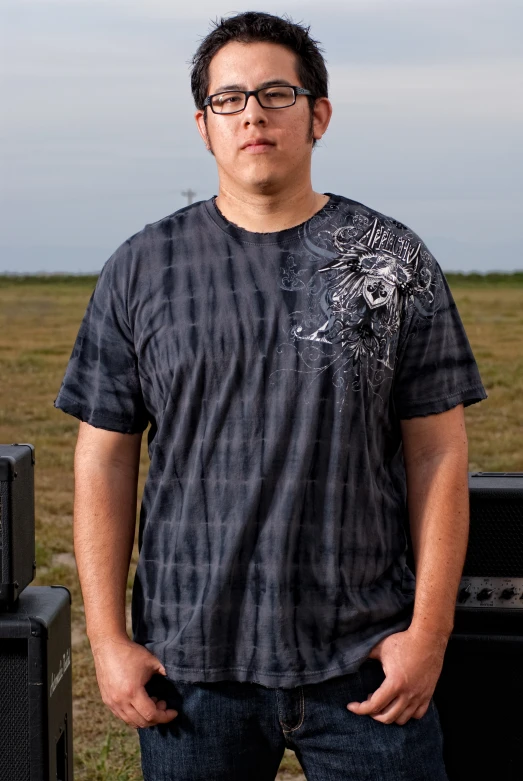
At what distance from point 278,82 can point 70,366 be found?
528 mm

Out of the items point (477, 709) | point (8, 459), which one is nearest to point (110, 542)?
point (8, 459)

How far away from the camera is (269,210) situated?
153cm

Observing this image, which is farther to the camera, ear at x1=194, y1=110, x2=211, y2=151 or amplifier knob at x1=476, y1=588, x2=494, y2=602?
amplifier knob at x1=476, y1=588, x2=494, y2=602

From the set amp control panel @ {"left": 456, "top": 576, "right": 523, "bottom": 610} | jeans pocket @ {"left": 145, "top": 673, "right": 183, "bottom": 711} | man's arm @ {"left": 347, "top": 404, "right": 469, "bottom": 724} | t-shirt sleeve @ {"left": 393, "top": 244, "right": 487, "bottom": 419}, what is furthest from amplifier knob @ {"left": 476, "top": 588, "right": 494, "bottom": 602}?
jeans pocket @ {"left": 145, "top": 673, "right": 183, "bottom": 711}

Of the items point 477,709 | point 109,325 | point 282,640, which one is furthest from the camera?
point 477,709

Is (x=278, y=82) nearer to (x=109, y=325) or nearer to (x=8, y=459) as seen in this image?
(x=109, y=325)

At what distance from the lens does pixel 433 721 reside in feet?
5.15

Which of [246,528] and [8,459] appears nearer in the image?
[246,528]

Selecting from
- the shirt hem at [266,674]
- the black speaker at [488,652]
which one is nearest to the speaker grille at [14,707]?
the shirt hem at [266,674]

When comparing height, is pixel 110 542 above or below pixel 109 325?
below

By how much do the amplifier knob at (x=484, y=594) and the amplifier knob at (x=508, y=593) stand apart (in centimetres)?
2

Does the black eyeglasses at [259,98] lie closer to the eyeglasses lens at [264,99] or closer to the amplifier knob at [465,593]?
the eyeglasses lens at [264,99]

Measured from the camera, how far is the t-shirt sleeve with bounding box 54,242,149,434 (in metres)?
1.56

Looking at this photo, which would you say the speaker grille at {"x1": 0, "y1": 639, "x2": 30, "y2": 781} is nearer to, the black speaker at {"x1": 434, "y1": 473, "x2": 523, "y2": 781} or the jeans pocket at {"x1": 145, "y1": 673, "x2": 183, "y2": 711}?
the jeans pocket at {"x1": 145, "y1": 673, "x2": 183, "y2": 711}
